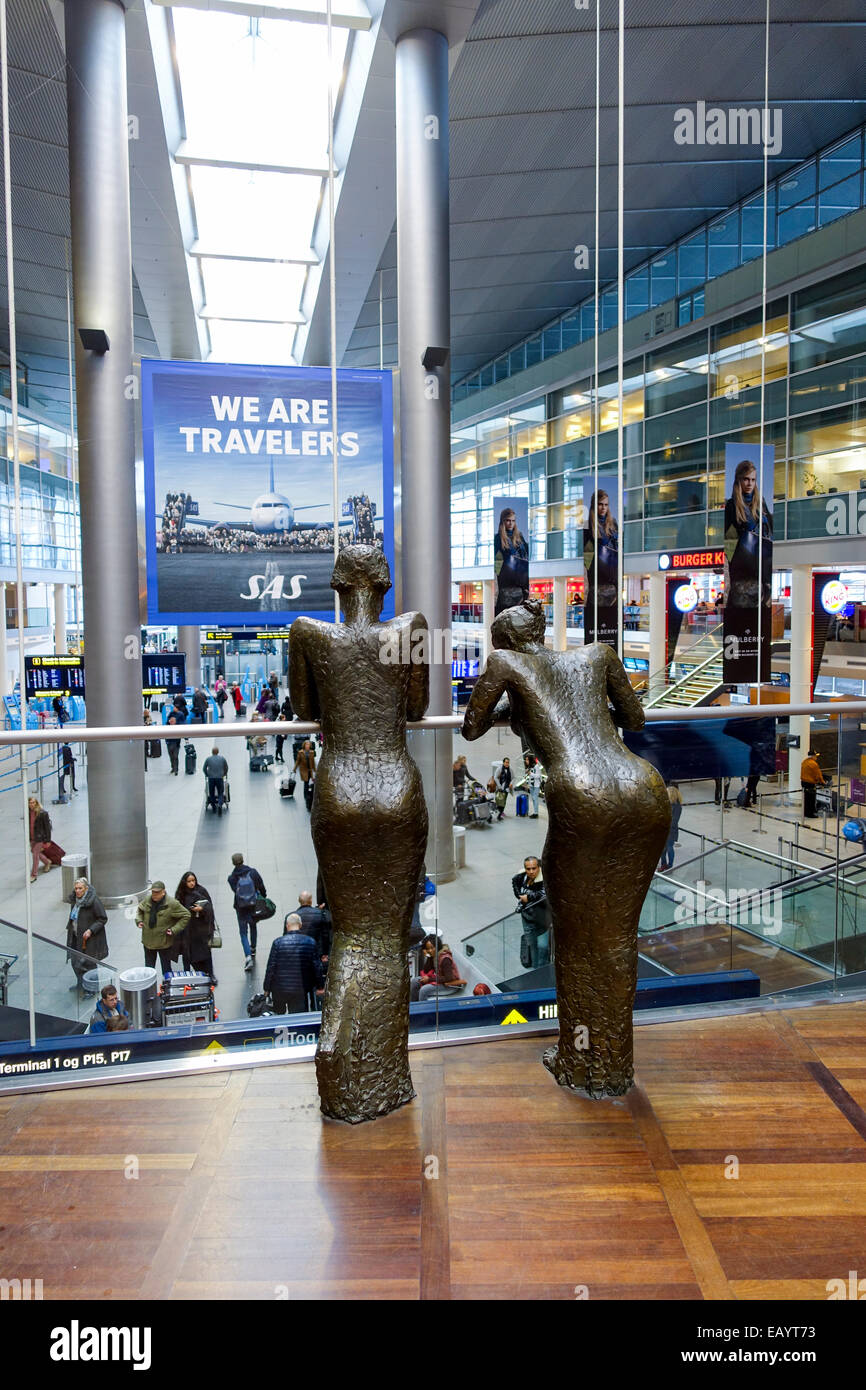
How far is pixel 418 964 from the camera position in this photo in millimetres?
3018

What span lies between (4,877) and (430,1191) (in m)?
1.63

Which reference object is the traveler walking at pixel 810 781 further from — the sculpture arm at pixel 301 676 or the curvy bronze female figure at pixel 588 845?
the sculpture arm at pixel 301 676

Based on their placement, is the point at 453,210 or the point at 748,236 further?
the point at 748,236

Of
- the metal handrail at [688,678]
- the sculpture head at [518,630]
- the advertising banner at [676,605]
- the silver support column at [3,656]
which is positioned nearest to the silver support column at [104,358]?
the sculpture head at [518,630]

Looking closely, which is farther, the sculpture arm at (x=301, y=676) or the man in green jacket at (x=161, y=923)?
the man in green jacket at (x=161, y=923)

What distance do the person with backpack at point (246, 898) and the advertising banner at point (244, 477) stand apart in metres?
5.96

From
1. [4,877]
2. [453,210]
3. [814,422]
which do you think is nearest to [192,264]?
[453,210]

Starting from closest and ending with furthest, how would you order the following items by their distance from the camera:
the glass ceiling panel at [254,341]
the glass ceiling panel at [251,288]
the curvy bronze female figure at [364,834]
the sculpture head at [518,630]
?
the curvy bronze female figure at [364,834] → the sculpture head at [518,630] → the glass ceiling panel at [251,288] → the glass ceiling panel at [254,341]

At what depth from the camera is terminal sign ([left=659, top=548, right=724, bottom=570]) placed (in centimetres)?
1727

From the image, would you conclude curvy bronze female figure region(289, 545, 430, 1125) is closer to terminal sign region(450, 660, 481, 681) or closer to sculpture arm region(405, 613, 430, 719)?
sculpture arm region(405, 613, 430, 719)

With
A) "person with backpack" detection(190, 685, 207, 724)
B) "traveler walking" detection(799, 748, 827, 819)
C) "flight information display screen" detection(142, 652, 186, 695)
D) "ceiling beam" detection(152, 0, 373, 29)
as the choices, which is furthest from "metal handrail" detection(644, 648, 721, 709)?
"traveler walking" detection(799, 748, 827, 819)
